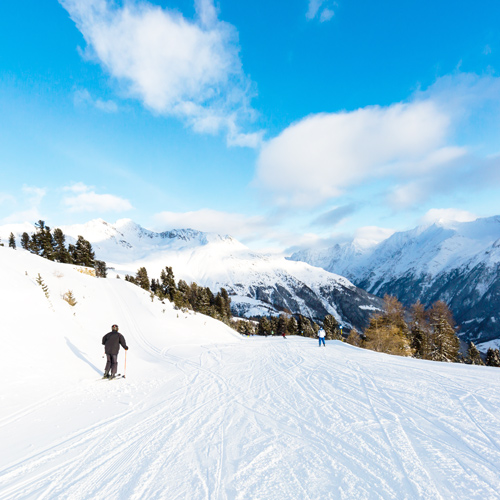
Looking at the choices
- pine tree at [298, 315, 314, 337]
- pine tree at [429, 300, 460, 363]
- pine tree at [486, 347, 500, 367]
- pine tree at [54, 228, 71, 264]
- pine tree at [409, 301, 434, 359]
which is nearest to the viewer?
pine tree at [429, 300, 460, 363]

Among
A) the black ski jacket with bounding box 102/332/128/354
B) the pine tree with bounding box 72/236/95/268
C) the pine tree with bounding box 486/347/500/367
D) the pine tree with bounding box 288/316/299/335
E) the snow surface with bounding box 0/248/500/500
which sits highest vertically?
the pine tree with bounding box 72/236/95/268

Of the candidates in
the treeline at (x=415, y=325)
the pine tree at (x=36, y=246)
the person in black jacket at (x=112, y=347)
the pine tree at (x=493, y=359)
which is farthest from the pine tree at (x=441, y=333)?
the pine tree at (x=36, y=246)

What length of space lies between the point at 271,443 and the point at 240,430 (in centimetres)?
83

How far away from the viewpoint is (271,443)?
177 inches

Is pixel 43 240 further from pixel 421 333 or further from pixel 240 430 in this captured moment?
pixel 421 333

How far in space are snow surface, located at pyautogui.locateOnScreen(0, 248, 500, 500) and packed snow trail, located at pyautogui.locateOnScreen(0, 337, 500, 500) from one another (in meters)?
0.02

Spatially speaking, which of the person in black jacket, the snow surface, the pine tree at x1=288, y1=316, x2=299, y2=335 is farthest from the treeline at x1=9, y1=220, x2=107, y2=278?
the pine tree at x1=288, y1=316, x2=299, y2=335

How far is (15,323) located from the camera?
10.4 m

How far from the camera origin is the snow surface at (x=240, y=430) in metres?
3.39

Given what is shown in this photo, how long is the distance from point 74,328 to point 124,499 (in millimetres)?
13478

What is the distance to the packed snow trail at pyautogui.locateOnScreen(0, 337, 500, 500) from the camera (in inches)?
131

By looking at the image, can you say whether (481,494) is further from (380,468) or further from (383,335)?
(383,335)

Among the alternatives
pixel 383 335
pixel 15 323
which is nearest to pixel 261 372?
pixel 15 323

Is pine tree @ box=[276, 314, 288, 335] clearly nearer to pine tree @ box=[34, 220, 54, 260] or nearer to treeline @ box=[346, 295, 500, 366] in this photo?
treeline @ box=[346, 295, 500, 366]
